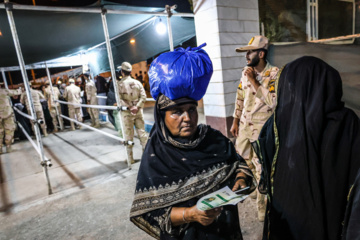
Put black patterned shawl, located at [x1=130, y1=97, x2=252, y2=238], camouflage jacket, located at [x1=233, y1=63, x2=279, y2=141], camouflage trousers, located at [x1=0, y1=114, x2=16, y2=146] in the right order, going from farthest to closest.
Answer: camouflage trousers, located at [x1=0, y1=114, x2=16, y2=146] < camouflage jacket, located at [x1=233, y1=63, x2=279, y2=141] < black patterned shawl, located at [x1=130, y1=97, x2=252, y2=238]

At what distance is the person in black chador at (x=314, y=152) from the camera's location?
124cm

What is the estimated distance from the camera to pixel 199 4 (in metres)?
3.91

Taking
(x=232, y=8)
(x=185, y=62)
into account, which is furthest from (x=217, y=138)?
(x=232, y=8)

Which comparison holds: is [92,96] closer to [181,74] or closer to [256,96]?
[256,96]

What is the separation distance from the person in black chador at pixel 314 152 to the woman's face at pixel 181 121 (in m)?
0.66

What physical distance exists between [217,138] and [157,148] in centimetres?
37

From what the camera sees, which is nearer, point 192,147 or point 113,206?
point 192,147

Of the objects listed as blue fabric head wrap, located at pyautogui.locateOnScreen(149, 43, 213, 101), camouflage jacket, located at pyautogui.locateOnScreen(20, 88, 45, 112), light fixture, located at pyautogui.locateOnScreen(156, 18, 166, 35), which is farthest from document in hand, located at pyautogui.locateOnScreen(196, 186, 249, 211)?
camouflage jacket, located at pyautogui.locateOnScreen(20, 88, 45, 112)

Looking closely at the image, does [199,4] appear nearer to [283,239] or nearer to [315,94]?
[315,94]

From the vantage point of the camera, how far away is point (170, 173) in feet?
3.89

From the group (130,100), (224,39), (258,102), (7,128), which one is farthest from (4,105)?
(258,102)

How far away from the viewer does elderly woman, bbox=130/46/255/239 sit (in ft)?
3.72

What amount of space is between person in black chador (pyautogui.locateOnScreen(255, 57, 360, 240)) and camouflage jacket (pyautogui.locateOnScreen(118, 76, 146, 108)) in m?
3.48

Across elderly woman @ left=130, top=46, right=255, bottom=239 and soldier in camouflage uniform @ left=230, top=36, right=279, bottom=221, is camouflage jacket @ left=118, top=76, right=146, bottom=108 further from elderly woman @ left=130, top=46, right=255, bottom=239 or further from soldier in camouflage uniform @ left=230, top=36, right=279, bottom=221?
elderly woman @ left=130, top=46, right=255, bottom=239
